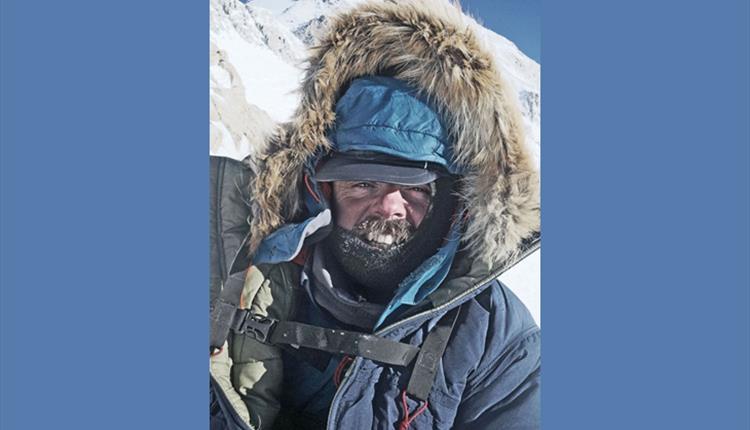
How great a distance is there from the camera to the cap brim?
3.16 meters

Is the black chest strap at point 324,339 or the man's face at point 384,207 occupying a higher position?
the man's face at point 384,207

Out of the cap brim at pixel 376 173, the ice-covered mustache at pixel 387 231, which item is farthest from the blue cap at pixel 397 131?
the ice-covered mustache at pixel 387 231

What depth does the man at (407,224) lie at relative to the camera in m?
3.14

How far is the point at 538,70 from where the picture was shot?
3.13 metres

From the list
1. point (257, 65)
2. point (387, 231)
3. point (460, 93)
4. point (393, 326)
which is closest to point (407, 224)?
point (387, 231)

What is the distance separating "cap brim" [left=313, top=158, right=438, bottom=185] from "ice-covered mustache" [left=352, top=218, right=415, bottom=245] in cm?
13

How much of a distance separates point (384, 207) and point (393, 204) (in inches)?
1.1

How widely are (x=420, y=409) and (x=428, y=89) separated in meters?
0.92

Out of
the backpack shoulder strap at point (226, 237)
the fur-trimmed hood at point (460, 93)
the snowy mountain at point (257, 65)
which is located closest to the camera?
the fur-trimmed hood at point (460, 93)

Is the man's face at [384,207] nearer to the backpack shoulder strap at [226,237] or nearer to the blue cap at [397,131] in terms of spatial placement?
the blue cap at [397,131]

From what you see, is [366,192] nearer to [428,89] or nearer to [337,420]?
[428,89]

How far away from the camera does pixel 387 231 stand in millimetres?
3234

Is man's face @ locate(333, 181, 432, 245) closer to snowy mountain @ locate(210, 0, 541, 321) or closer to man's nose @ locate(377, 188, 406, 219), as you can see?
man's nose @ locate(377, 188, 406, 219)

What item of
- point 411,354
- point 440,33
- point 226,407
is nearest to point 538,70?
point 440,33
